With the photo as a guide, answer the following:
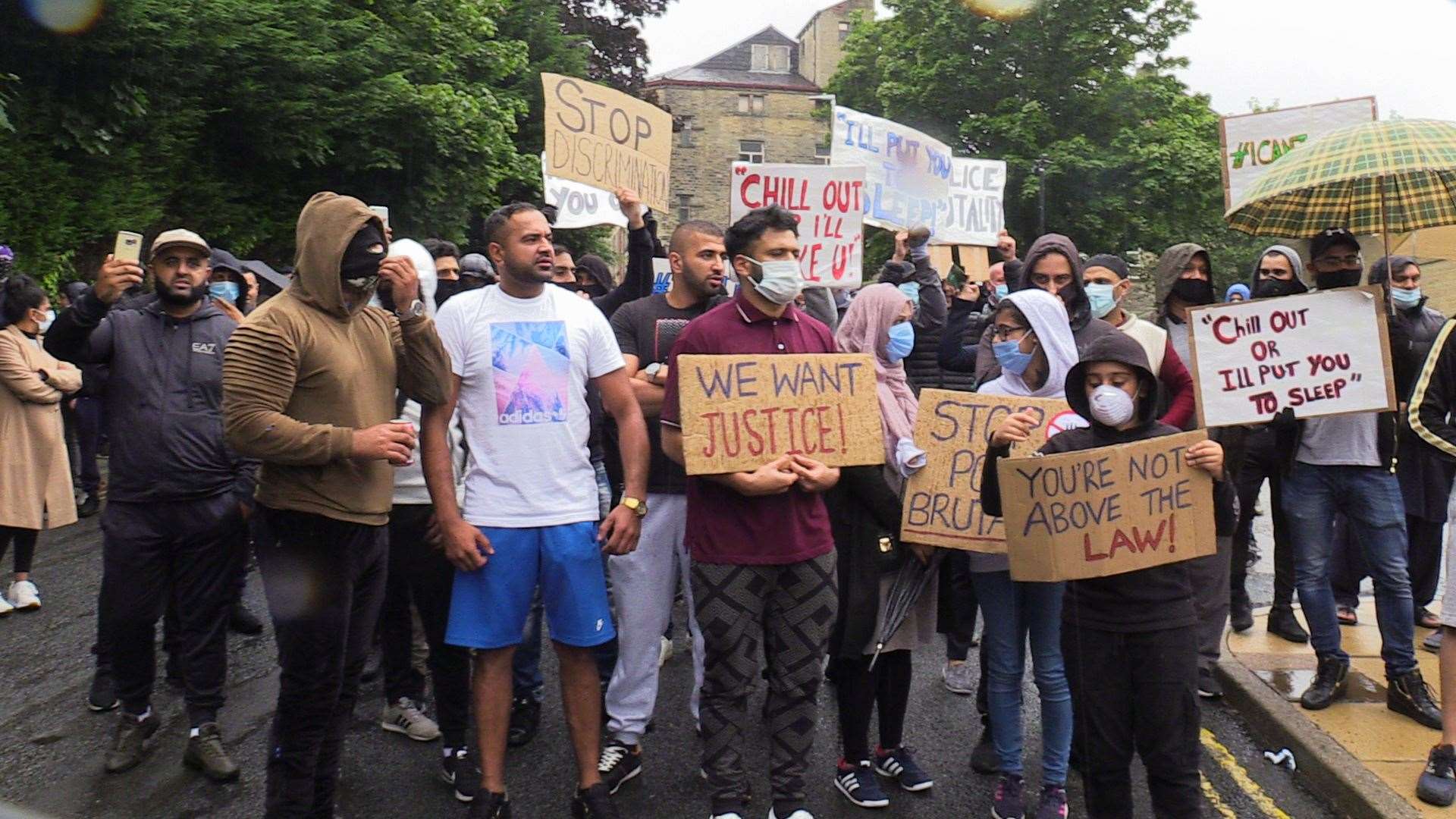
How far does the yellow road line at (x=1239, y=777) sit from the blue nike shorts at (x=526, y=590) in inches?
89.1

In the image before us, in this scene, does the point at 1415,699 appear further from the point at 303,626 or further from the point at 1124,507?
the point at 303,626

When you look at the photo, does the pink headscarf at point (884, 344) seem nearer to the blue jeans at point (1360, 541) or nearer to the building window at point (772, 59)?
the blue jeans at point (1360, 541)

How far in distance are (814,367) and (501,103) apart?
59.5ft

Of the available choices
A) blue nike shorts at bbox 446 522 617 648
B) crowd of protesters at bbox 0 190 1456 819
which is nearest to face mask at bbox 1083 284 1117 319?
crowd of protesters at bbox 0 190 1456 819

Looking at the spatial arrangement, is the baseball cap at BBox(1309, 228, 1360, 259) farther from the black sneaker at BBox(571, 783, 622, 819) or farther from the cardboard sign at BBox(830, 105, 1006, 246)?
the black sneaker at BBox(571, 783, 622, 819)

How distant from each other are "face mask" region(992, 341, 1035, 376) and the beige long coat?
566 cm

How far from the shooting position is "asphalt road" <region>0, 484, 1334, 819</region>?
409 cm

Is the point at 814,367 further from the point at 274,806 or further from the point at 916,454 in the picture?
the point at 274,806

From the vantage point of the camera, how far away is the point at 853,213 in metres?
6.16

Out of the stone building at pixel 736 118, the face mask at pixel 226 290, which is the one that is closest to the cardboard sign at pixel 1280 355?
the face mask at pixel 226 290

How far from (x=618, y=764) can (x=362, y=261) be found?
217 cm

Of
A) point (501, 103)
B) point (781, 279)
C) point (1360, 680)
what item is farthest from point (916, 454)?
point (501, 103)

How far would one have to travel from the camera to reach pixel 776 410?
3654 mm

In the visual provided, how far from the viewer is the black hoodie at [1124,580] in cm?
340
